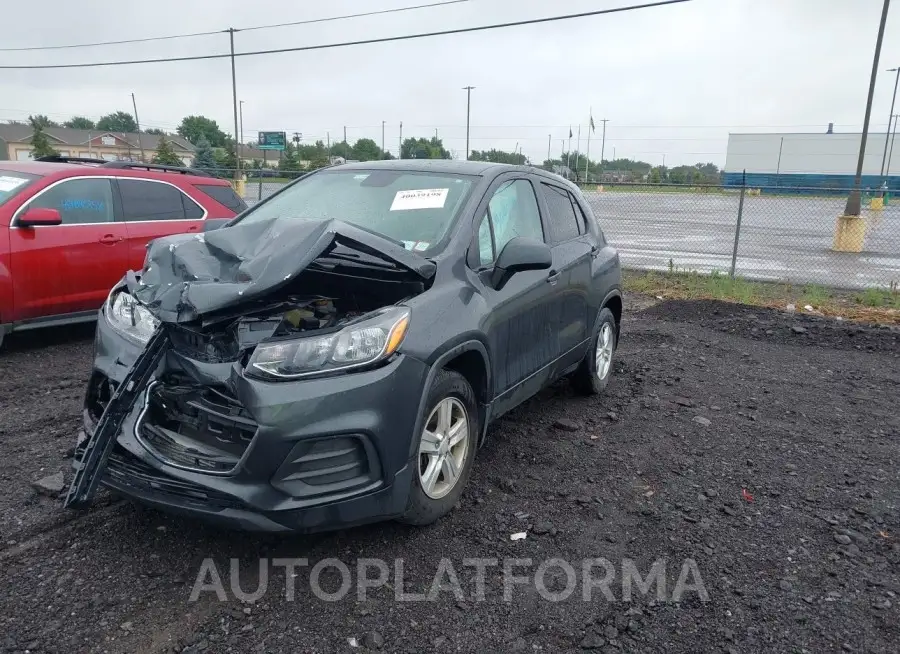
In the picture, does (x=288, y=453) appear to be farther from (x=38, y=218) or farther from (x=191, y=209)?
(x=191, y=209)

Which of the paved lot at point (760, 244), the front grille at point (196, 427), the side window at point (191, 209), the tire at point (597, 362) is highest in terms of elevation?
the side window at point (191, 209)

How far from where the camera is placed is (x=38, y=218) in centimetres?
589

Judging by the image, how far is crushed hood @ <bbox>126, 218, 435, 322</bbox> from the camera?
2830mm

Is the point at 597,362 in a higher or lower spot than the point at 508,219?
lower

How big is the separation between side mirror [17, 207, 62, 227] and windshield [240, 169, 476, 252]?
8.31 ft

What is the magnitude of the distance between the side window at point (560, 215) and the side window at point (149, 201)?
4329mm

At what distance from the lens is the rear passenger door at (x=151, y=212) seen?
6.87 metres

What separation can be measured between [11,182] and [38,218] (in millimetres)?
680

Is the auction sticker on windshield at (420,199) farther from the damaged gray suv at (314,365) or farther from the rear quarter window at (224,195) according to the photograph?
the rear quarter window at (224,195)

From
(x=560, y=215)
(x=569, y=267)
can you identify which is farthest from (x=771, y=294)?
(x=569, y=267)

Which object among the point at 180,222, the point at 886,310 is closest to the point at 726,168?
the point at 886,310

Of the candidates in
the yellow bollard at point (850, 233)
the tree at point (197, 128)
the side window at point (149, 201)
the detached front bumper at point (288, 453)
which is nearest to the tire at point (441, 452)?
the detached front bumper at point (288, 453)

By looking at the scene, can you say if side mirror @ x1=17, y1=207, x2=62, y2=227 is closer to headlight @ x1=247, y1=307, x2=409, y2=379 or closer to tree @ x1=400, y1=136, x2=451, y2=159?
headlight @ x1=247, y1=307, x2=409, y2=379

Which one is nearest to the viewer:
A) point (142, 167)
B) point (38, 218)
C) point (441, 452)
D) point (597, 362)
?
point (441, 452)
